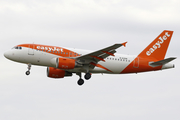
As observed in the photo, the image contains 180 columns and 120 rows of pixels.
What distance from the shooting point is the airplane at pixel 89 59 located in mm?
47625

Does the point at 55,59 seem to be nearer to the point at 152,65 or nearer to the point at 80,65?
the point at 80,65

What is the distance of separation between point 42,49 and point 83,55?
4.95 metres

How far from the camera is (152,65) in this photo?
52.0 m

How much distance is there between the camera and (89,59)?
48594 mm

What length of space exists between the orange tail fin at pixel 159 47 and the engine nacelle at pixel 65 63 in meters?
10.1

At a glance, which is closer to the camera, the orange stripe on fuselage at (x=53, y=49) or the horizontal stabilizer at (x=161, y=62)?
the orange stripe on fuselage at (x=53, y=49)

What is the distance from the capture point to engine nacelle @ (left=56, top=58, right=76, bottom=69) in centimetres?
4706

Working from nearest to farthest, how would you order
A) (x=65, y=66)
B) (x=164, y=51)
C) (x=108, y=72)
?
(x=65, y=66) < (x=108, y=72) < (x=164, y=51)

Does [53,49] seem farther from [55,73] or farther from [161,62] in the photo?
[161,62]

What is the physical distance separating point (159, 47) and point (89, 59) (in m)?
11.1

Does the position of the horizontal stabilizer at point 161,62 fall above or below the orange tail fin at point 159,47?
below

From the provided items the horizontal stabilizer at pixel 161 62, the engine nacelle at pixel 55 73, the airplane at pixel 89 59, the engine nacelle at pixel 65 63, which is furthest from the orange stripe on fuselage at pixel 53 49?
the horizontal stabilizer at pixel 161 62

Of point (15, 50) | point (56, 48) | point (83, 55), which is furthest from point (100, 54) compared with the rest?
point (15, 50)

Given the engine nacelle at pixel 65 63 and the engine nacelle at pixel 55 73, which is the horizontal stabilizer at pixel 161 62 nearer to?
the engine nacelle at pixel 65 63
